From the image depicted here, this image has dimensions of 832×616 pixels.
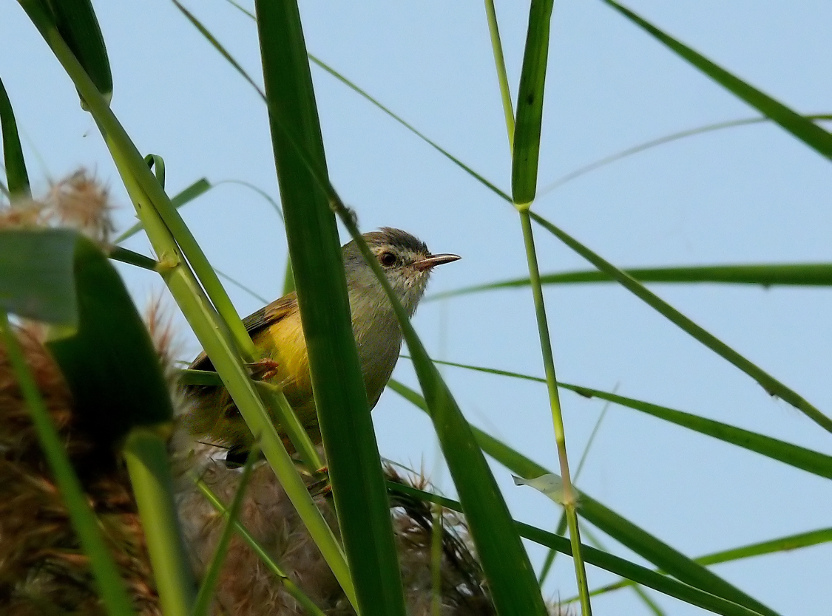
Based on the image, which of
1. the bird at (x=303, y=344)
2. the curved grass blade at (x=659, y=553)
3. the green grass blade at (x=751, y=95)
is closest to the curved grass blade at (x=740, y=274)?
the green grass blade at (x=751, y=95)

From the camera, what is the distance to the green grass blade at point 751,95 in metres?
1.01

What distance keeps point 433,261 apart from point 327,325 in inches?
148

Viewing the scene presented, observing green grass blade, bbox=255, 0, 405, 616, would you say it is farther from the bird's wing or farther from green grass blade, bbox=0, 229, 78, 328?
the bird's wing

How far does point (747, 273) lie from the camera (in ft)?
3.70

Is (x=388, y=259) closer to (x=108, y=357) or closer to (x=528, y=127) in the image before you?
(x=528, y=127)

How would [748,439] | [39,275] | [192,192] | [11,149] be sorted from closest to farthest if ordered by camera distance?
[39,275] → [748,439] → [11,149] → [192,192]

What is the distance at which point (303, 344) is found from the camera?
358cm

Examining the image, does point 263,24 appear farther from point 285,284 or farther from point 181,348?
point 285,284

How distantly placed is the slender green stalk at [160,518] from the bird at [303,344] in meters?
2.43

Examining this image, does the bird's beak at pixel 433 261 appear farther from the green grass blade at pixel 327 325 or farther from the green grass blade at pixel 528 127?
the green grass blade at pixel 327 325

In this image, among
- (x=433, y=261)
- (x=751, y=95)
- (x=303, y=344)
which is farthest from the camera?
(x=433, y=261)

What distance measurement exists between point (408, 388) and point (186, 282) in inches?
31.7

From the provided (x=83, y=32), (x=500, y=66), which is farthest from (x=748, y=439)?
(x=83, y=32)

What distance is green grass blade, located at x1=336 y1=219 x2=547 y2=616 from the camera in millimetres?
909
